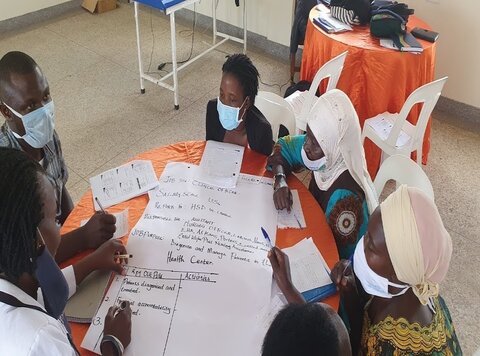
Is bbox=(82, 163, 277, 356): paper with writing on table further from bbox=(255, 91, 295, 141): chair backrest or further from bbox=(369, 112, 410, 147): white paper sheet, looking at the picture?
bbox=(369, 112, 410, 147): white paper sheet

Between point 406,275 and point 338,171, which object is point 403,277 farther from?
point 338,171

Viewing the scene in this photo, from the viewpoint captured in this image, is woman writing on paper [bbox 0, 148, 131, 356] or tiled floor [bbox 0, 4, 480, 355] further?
tiled floor [bbox 0, 4, 480, 355]

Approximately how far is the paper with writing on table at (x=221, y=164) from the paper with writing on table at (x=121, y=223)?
33cm

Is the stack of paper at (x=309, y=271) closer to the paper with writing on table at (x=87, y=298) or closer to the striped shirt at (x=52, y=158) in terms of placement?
the paper with writing on table at (x=87, y=298)

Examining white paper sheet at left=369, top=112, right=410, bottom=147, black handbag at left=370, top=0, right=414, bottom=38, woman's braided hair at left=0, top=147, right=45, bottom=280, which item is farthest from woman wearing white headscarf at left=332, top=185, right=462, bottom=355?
black handbag at left=370, top=0, right=414, bottom=38

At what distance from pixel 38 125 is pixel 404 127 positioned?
2088 millimetres

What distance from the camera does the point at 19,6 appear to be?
4.82m

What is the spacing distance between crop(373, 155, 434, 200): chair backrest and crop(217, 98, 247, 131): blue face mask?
0.68 m

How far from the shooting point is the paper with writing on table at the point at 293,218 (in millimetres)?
1558

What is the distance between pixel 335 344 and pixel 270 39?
3987mm

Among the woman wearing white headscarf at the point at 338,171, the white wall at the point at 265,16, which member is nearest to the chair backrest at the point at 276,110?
the woman wearing white headscarf at the point at 338,171

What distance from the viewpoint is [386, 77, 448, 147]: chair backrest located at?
2.40m

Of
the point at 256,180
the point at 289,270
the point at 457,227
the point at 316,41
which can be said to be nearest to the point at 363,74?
the point at 316,41

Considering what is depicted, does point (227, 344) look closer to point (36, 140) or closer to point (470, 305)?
point (36, 140)
